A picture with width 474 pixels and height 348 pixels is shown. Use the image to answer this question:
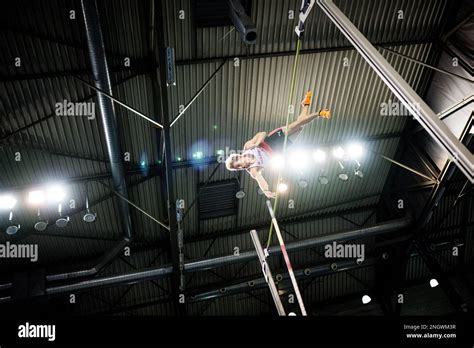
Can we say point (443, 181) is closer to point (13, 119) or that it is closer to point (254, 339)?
point (254, 339)

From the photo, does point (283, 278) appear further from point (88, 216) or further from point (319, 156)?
point (88, 216)

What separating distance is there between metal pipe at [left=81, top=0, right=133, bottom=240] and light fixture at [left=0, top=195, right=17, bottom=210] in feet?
8.09

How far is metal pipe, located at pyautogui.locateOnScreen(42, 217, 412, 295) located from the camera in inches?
426

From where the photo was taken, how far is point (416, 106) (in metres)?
3.97

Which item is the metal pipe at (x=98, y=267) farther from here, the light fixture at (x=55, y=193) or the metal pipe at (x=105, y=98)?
the light fixture at (x=55, y=193)

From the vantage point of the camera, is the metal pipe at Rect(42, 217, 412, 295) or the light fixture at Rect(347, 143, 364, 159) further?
the light fixture at Rect(347, 143, 364, 159)

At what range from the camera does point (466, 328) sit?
16.0 ft

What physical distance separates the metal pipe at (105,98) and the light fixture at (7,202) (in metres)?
2.47

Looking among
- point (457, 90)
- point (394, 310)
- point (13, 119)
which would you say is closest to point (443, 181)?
point (457, 90)

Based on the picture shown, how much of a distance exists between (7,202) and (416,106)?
9.49 metres

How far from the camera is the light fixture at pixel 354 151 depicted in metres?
11.2

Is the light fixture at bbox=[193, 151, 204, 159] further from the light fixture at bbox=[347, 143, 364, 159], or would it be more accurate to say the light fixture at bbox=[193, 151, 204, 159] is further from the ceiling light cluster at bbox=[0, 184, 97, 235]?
the light fixture at bbox=[347, 143, 364, 159]

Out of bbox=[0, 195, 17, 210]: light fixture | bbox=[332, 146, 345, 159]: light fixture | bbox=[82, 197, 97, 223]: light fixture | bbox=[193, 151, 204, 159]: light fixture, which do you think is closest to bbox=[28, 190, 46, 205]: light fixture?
bbox=[0, 195, 17, 210]: light fixture

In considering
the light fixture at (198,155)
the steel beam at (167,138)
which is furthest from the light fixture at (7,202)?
the light fixture at (198,155)
